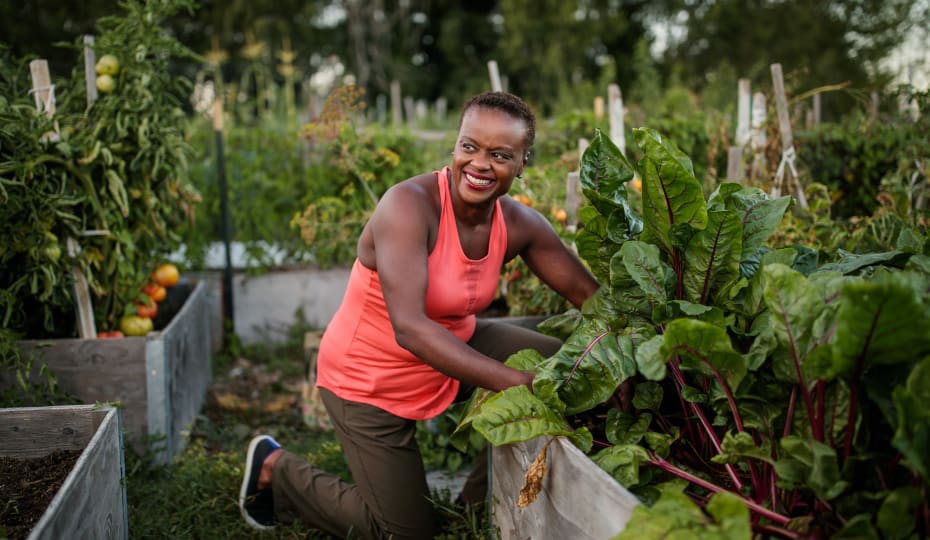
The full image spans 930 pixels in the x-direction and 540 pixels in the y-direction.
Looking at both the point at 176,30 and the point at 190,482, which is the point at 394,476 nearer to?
the point at 190,482

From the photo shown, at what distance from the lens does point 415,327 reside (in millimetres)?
2119

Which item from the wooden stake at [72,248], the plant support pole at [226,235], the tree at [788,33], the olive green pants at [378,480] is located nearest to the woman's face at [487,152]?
the olive green pants at [378,480]

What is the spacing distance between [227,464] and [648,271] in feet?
7.12

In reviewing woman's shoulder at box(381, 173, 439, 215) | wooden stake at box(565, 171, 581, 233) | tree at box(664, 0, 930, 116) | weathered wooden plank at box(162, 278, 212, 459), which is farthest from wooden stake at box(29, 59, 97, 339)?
tree at box(664, 0, 930, 116)

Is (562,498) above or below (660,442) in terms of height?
below

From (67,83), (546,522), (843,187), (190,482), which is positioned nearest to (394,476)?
(546,522)

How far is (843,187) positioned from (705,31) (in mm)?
15739

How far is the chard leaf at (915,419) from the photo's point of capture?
3.98 ft

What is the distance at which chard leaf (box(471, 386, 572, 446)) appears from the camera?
1.69 m

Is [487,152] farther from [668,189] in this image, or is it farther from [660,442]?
[660,442]

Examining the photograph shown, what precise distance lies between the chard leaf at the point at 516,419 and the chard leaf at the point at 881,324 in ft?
2.08

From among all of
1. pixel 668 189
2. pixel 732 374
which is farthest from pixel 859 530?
pixel 668 189

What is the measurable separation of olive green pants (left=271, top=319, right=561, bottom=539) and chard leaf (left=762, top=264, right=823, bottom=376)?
122 cm

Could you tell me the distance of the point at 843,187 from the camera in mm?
5699
